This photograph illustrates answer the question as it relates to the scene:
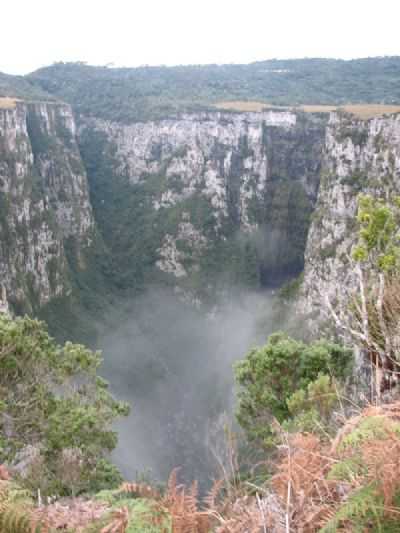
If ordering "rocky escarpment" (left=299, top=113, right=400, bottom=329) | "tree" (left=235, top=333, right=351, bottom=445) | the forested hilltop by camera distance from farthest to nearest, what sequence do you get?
1. the forested hilltop
2. "rocky escarpment" (left=299, top=113, right=400, bottom=329)
3. "tree" (left=235, top=333, right=351, bottom=445)

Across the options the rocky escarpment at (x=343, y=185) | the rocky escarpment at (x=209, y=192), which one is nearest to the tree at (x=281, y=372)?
the rocky escarpment at (x=343, y=185)

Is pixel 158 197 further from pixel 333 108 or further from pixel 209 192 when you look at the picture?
pixel 333 108

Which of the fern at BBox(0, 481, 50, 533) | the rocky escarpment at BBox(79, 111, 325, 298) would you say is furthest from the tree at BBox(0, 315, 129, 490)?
the rocky escarpment at BBox(79, 111, 325, 298)

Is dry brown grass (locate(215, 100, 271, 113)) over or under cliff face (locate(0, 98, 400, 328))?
over

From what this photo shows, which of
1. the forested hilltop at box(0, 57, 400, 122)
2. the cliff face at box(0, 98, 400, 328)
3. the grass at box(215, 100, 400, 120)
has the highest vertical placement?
the forested hilltop at box(0, 57, 400, 122)

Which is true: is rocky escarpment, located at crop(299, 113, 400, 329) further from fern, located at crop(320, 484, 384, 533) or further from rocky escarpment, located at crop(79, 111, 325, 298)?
fern, located at crop(320, 484, 384, 533)

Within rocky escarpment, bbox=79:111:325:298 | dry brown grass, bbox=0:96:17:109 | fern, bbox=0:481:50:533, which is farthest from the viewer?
rocky escarpment, bbox=79:111:325:298

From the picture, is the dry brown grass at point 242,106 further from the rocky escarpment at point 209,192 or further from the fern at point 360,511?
the fern at point 360,511
